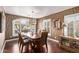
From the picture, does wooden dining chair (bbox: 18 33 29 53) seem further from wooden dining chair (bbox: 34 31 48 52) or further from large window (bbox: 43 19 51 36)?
large window (bbox: 43 19 51 36)

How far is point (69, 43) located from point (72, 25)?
0.42 meters

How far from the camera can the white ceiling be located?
1998mm

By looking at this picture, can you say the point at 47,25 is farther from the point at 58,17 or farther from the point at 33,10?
the point at 33,10

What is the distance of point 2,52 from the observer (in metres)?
2.01

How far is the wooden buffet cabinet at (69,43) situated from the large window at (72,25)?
A: 0.10 metres

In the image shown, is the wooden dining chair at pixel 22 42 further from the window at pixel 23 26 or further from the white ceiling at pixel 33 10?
the white ceiling at pixel 33 10

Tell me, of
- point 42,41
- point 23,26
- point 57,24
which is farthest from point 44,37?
point 23,26

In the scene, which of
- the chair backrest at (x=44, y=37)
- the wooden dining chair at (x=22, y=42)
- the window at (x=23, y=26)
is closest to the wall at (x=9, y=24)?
the window at (x=23, y=26)

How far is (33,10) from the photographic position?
2043 millimetres

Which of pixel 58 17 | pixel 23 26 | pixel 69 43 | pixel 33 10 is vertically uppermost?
pixel 33 10

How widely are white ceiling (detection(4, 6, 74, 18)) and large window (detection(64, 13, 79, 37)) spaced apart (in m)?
0.24
